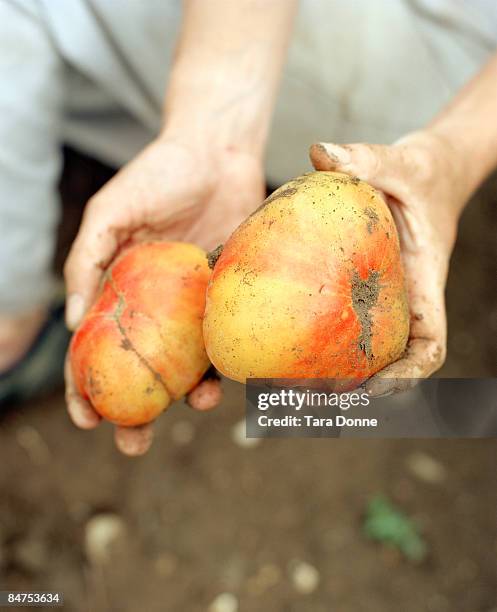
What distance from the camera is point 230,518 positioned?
2408 mm

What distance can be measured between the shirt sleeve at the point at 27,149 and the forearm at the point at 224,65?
17.8 inches

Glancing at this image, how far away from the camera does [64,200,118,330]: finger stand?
5.57 feet

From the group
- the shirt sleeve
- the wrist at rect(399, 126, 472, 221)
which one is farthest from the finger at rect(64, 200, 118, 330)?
the wrist at rect(399, 126, 472, 221)

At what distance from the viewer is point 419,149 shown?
1592 millimetres

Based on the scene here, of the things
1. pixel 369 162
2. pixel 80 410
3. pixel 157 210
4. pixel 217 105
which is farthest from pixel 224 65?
pixel 80 410

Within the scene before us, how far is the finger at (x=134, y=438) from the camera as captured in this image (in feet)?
5.40

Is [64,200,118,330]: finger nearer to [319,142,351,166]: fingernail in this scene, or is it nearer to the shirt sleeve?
the shirt sleeve

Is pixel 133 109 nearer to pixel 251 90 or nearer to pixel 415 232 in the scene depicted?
pixel 251 90

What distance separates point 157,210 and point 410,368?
82 centimetres

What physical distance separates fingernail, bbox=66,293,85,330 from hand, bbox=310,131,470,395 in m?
0.70

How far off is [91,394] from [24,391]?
121 cm

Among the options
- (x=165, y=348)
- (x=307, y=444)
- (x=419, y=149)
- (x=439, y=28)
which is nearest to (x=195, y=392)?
(x=165, y=348)

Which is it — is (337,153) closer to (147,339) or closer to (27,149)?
(147,339)

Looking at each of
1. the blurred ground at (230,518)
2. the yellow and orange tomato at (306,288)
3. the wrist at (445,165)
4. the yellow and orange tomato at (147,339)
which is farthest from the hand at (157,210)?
the blurred ground at (230,518)
